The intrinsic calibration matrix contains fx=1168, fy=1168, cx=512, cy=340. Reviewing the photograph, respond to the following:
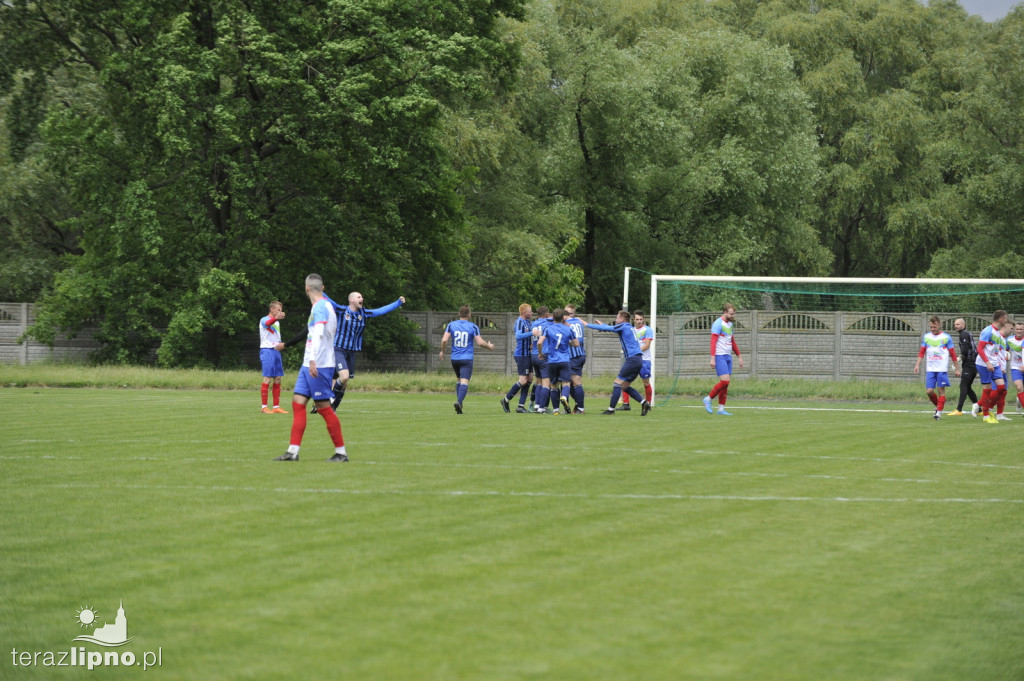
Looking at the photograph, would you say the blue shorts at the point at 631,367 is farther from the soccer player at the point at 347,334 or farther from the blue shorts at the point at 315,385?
the blue shorts at the point at 315,385

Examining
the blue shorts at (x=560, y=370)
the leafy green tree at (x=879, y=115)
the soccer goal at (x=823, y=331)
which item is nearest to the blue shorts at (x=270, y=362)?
the blue shorts at (x=560, y=370)

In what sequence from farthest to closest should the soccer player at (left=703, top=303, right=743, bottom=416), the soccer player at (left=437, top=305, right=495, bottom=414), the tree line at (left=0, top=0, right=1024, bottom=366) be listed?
the tree line at (left=0, top=0, right=1024, bottom=366)
the soccer player at (left=703, top=303, right=743, bottom=416)
the soccer player at (left=437, top=305, right=495, bottom=414)

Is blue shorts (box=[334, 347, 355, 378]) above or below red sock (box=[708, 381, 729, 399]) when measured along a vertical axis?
above

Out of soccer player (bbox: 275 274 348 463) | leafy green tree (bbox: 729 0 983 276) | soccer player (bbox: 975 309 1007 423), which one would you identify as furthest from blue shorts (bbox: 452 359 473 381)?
leafy green tree (bbox: 729 0 983 276)

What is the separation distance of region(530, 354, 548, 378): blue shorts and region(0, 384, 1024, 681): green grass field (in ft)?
20.3

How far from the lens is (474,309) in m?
42.8

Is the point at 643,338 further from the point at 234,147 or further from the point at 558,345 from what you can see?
the point at 234,147

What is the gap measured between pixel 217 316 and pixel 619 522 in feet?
94.2

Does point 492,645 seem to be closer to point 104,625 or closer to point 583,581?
point 583,581

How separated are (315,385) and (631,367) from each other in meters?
10.0

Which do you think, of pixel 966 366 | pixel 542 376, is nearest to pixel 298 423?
pixel 542 376

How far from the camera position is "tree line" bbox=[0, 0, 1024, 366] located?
34.2 meters

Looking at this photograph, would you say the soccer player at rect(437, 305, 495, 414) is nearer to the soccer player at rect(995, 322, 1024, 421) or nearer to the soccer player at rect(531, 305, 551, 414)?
the soccer player at rect(531, 305, 551, 414)

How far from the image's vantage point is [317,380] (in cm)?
1285
